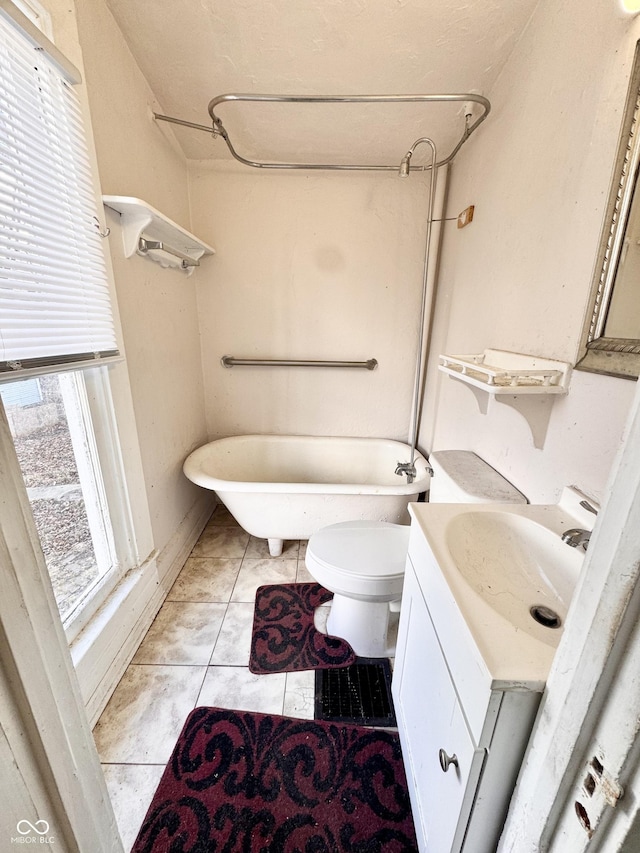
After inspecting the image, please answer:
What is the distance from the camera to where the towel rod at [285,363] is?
224 cm

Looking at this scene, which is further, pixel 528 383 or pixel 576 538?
pixel 528 383

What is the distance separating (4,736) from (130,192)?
5.65 ft

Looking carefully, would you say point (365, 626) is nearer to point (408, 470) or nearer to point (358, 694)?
point (358, 694)

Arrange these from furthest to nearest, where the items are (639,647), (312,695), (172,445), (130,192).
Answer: (172,445) → (130,192) → (312,695) → (639,647)

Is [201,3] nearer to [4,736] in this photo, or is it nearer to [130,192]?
[130,192]

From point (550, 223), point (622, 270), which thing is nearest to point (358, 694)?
point (622, 270)

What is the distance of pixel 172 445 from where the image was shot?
179cm

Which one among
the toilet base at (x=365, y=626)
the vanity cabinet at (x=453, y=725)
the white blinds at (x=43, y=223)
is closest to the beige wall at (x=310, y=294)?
the white blinds at (x=43, y=223)

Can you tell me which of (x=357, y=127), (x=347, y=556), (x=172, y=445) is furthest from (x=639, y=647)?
(x=357, y=127)

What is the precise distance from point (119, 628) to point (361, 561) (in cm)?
97

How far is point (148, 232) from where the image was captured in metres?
1.49

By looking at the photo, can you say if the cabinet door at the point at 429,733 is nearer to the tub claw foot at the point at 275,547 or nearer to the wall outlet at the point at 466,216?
the tub claw foot at the point at 275,547

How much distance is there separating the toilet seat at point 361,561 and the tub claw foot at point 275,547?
602 millimetres
